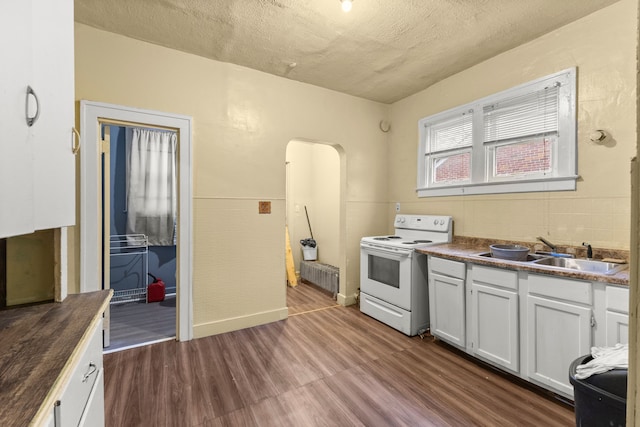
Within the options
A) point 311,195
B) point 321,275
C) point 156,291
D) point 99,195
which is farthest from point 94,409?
point 311,195

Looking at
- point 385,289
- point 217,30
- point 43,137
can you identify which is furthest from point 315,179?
point 43,137

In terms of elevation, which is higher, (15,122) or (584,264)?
(15,122)

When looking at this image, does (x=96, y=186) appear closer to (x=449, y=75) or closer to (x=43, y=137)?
(x=43, y=137)

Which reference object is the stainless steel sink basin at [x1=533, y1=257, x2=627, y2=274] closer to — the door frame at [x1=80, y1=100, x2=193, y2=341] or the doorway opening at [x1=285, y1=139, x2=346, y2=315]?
the doorway opening at [x1=285, y1=139, x2=346, y2=315]

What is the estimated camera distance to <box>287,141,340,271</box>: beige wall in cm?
464

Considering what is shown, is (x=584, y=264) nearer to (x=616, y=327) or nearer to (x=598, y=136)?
(x=616, y=327)

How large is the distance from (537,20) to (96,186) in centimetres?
368

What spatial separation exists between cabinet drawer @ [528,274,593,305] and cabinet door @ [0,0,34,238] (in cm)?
261

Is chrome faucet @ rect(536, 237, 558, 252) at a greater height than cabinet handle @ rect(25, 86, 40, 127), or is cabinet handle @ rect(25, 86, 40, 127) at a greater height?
cabinet handle @ rect(25, 86, 40, 127)

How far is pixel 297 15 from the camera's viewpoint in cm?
210

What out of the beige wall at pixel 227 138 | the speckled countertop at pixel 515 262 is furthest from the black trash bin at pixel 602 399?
the beige wall at pixel 227 138

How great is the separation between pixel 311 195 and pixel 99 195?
325cm

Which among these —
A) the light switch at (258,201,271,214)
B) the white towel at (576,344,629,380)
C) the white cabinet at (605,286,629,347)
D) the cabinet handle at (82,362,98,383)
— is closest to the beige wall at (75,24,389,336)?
the light switch at (258,201,271,214)

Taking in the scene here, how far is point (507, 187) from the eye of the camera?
2568mm
